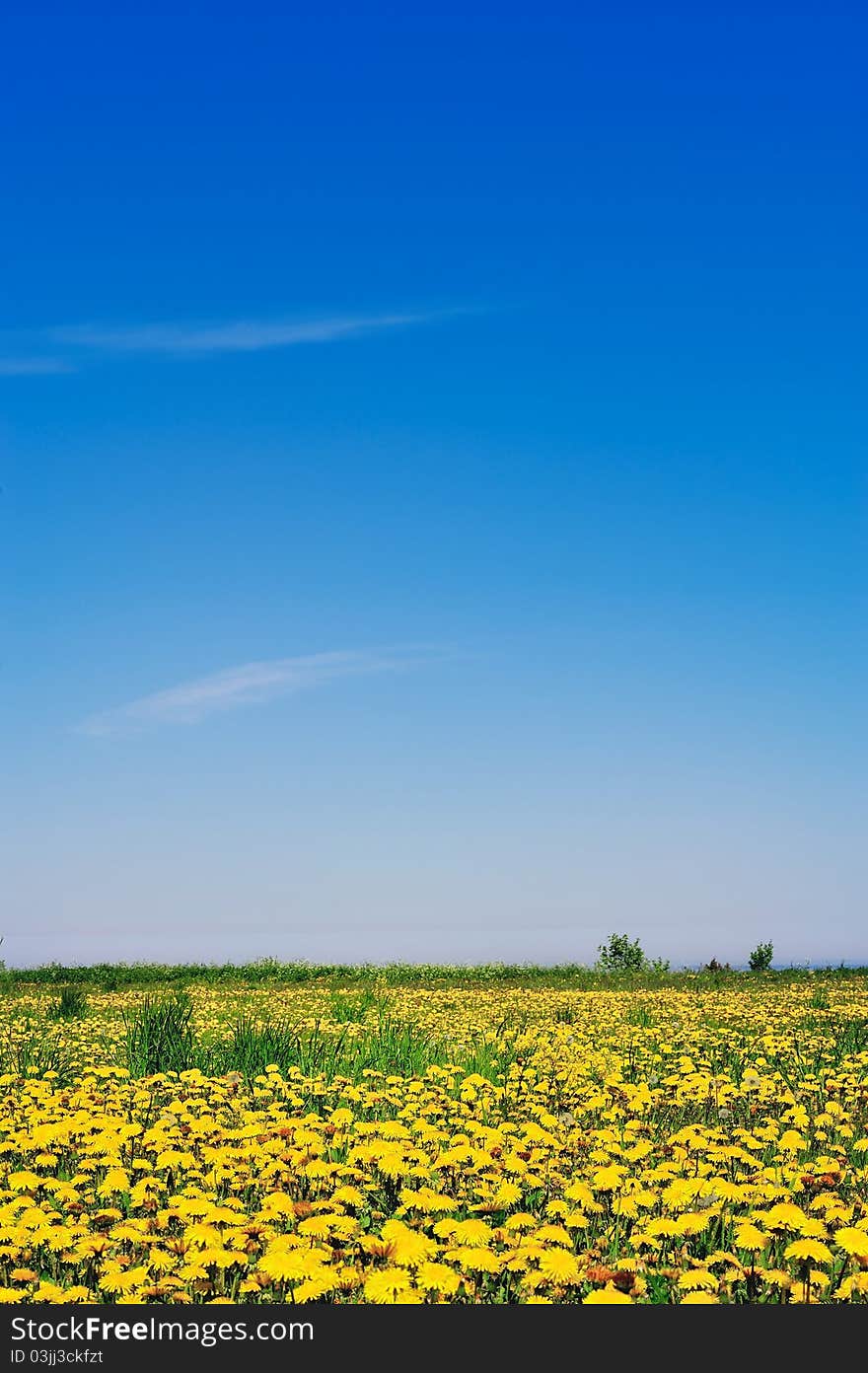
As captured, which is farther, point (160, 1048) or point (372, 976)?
point (372, 976)

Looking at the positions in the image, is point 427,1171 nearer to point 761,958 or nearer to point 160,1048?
point 160,1048

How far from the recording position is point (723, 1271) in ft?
18.6

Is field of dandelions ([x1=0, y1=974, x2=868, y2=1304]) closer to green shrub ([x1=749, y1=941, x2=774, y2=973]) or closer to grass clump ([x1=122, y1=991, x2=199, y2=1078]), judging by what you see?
grass clump ([x1=122, y1=991, x2=199, y2=1078])

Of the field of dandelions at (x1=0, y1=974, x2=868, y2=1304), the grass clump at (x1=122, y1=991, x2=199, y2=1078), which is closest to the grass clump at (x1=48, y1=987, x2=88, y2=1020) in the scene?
the field of dandelions at (x1=0, y1=974, x2=868, y2=1304)

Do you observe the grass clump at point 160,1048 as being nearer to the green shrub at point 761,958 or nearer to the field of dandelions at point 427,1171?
the field of dandelions at point 427,1171

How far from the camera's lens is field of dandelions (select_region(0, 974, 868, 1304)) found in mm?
5156

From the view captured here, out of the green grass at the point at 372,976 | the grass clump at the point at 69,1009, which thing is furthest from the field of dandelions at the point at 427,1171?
the green grass at the point at 372,976

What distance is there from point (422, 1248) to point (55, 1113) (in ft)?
13.2

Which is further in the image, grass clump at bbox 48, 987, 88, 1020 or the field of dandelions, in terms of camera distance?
grass clump at bbox 48, 987, 88, 1020

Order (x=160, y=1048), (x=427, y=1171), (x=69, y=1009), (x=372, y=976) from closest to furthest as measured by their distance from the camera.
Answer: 1. (x=427, y=1171)
2. (x=160, y=1048)
3. (x=69, y=1009)
4. (x=372, y=976)

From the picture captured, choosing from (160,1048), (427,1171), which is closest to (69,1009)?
(160,1048)

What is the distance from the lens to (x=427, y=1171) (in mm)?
6527

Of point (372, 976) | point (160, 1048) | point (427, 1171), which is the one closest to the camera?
point (427, 1171)

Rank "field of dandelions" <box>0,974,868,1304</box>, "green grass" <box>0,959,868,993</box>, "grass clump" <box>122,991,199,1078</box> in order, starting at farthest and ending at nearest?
"green grass" <box>0,959,868,993</box>
"grass clump" <box>122,991,199,1078</box>
"field of dandelions" <box>0,974,868,1304</box>
